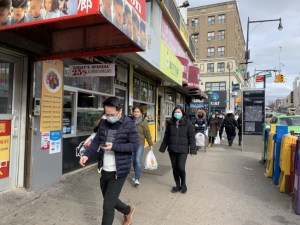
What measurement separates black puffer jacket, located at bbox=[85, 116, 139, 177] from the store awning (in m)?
1.47

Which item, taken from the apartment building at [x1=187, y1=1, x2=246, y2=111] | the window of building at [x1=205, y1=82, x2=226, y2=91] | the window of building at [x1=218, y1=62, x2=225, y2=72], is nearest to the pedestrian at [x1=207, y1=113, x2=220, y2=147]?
the apartment building at [x1=187, y1=1, x2=246, y2=111]

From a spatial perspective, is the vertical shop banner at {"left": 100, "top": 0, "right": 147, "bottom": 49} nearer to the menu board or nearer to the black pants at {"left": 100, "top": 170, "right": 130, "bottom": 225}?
the black pants at {"left": 100, "top": 170, "right": 130, "bottom": 225}

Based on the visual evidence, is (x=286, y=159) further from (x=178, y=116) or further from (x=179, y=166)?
(x=178, y=116)

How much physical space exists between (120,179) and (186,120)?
2539mm

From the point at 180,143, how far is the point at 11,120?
10.0 feet

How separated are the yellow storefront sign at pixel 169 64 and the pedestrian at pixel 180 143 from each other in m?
3.85

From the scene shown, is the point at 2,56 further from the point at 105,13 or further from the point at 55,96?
the point at 105,13

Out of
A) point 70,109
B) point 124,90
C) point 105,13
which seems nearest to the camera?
point 105,13

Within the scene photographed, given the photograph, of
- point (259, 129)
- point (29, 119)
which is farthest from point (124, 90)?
point (259, 129)

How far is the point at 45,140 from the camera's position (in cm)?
527

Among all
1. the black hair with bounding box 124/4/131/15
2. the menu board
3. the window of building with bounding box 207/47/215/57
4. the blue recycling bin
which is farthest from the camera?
the window of building with bounding box 207/47/215/57

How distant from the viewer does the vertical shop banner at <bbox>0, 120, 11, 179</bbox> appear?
186 inches

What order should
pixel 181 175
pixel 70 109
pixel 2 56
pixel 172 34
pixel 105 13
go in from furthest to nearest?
pixel 172 34 < pixel 70 109 < pixel 181 175 < pixel 2 56 < pixel 105 13

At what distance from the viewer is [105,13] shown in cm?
323
